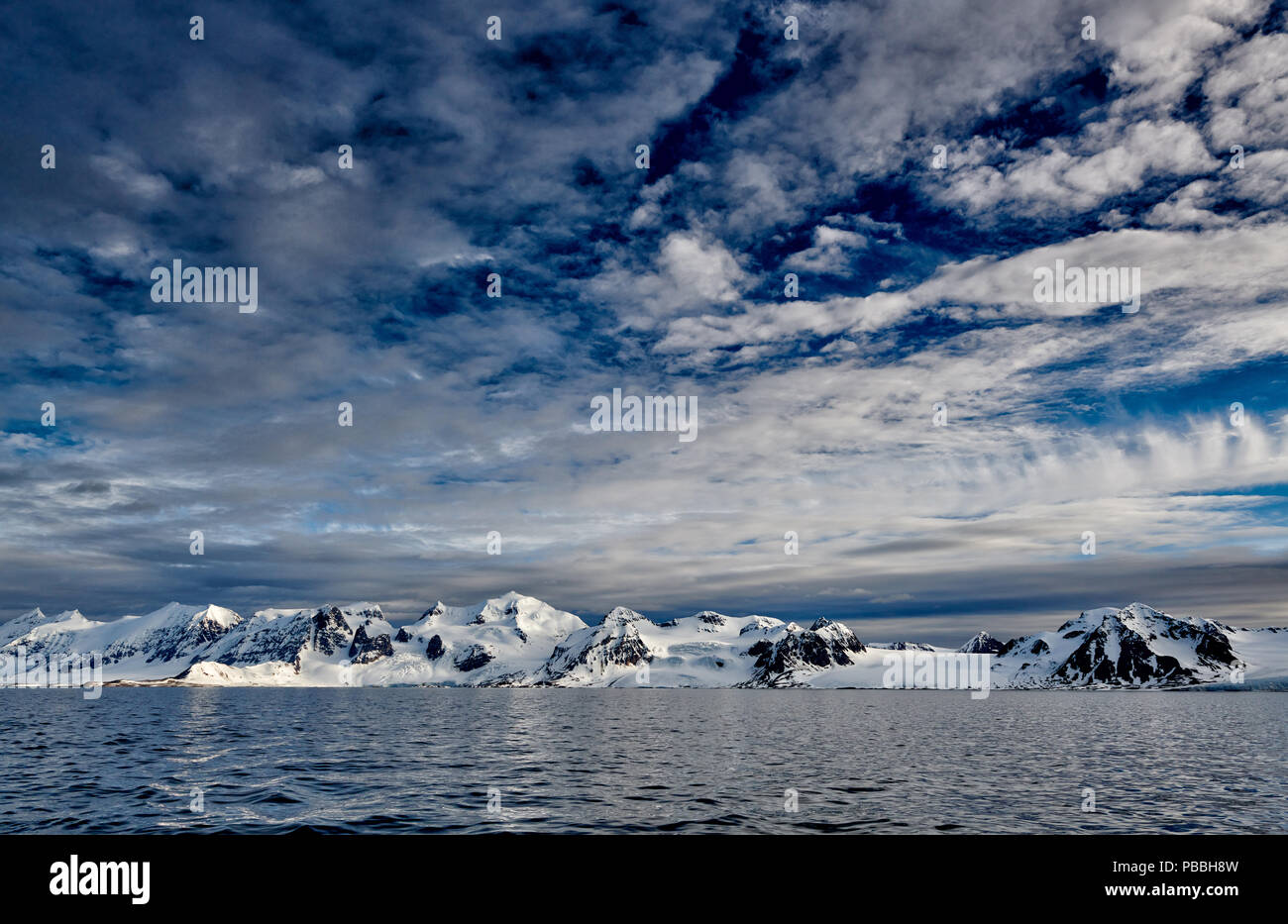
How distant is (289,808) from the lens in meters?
37.0

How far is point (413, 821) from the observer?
33906 millimetres
